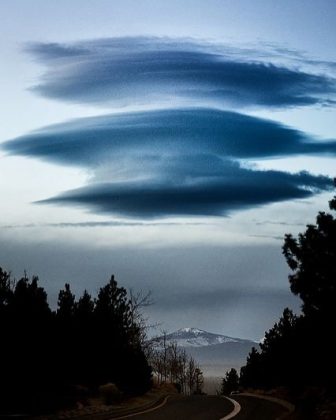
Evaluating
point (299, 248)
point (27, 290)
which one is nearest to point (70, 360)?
point (27, 290)

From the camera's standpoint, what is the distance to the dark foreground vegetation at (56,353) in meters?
21.2

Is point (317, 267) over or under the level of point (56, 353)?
over

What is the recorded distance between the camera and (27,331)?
2252cm

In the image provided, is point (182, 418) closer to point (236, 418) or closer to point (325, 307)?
point (236, 418)

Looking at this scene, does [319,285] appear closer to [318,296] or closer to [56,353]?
[318,296]

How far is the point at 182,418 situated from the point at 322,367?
40.7ft

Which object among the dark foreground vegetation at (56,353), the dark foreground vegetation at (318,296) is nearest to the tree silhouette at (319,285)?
the dark foreground vegetation at (318,296)

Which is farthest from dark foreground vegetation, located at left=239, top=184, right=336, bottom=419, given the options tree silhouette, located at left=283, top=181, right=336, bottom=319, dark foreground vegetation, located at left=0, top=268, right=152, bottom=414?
dark foreground vegetation, located at left=0, top=268, right=152, bottom=414

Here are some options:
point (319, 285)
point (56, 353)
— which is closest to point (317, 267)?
point (319, 285)

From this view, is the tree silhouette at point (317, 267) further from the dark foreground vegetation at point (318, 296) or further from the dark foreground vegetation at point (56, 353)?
the dark foreground vegetation at point (56, 353)

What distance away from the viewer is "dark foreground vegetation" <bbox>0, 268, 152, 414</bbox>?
69.5ft

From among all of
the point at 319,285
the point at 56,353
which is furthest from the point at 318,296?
the point at 56,353

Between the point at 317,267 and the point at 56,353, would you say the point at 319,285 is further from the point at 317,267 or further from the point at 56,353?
the point at 56,353

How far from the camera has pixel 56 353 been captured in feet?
82.4
